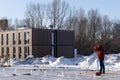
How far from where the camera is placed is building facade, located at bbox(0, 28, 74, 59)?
6200cm

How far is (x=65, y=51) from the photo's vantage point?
2601 inches

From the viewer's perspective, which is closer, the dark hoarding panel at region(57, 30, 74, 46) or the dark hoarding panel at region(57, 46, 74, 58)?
the dark hoarding panel at region(57, 46, 74, 58)

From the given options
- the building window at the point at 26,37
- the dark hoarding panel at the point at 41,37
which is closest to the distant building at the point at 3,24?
the building window at the point at 26,37

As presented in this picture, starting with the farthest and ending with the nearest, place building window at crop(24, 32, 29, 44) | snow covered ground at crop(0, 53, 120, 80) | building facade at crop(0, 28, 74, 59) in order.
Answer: building window at crop(24, 32, 29, 44) → building facade at crop(0, 28, 74, 59) → snow covered ground at crop(0, 53, 120, 80)

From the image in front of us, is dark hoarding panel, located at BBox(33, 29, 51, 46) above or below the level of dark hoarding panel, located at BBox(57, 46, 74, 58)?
above

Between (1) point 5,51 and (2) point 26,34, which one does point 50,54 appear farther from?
(1) point 5,51

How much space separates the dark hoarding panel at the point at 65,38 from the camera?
65.8 m

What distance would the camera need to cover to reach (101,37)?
103 metres

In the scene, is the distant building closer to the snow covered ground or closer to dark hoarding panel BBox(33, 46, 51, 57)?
dark hoarding panel BBox(33, 46, 51, 57)

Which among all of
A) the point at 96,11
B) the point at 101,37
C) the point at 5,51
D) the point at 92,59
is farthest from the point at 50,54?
the point at 96,11

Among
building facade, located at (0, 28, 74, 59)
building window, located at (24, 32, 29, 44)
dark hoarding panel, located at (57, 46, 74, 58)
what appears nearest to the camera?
building facade, located at (0, 28, 74, 59)

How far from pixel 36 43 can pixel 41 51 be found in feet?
5.63

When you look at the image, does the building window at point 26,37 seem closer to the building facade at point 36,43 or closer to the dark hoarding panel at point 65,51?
the building facade at point 36,43

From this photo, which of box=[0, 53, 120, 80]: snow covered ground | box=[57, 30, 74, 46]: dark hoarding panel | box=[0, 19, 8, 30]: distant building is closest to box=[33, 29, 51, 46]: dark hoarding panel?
box=[57, 30, 74, 46]: dark hoarding panel
